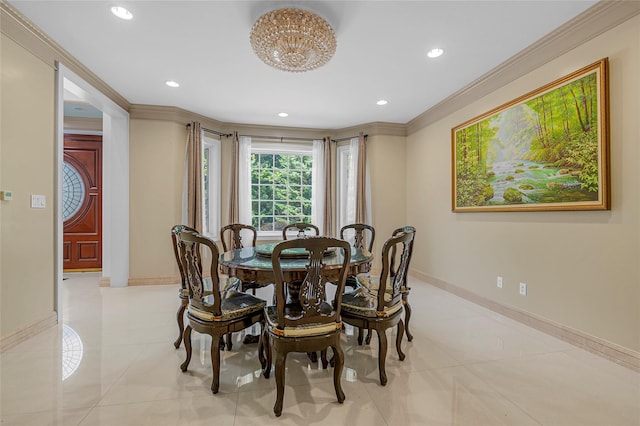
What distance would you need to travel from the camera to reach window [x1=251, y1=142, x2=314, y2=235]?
5.32m

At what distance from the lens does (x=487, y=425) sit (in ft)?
4.95

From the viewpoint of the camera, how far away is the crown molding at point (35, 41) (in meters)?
2.24

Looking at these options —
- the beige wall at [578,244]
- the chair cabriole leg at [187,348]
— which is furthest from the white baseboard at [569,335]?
the chair cabriole leg at [187,348]

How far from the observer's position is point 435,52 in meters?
2.77

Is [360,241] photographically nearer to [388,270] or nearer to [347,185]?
[388,270]

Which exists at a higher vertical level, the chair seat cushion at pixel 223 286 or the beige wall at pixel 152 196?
the beige wall at pixel 152 196

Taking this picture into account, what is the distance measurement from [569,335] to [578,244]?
79cm

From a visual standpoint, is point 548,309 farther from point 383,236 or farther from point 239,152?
point 239,152

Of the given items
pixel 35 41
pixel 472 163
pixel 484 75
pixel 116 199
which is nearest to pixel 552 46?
pixel 484 75

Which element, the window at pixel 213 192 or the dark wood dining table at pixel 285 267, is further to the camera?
the window at pixel 213 192

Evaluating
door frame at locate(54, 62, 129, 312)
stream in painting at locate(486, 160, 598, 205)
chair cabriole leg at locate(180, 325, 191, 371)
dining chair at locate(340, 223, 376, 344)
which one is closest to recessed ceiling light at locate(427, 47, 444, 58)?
stream in painting at locate(486, 160, 598, 205)

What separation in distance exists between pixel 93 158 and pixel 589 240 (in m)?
7.23

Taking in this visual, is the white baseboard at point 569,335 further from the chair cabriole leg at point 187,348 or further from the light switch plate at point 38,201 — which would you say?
the light switch plate at point 38,201

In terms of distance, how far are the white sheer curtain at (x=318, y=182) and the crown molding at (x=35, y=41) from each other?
3.26 meters
